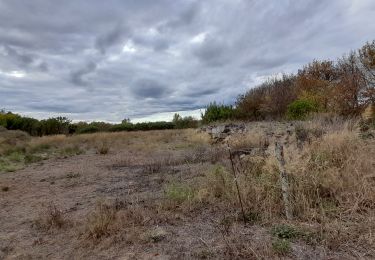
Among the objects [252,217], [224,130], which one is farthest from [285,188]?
[224,130]

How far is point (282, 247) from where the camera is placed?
134 inches

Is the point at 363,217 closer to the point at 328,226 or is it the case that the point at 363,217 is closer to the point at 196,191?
the point at 328,226

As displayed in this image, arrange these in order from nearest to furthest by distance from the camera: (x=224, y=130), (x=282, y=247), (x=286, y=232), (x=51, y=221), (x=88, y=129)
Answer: (x=282, y=247) → (x=286, y=232) → (x=51, y=221) → (x=224, y=130) → (x=88, y=129)

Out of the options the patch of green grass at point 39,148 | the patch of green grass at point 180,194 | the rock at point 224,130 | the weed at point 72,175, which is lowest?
the weed at point 72,175

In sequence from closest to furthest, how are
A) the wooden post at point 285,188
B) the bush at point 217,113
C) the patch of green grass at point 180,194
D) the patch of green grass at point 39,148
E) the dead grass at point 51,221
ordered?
the wooden post at point 285,188
the dead grass at point 51,221
the patch of green grass at point 180,194
the patch of green grass at point 39,148
the bush at point 217,113

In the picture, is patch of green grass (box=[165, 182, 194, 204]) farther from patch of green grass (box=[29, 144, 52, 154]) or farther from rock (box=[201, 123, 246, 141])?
patch of green grass (box=[29, 144, 52, 154])

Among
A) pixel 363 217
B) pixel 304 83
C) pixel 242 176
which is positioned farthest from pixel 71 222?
pixel 304 83

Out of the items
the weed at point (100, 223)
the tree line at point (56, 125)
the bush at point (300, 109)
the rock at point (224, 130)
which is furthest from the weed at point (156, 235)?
the tree line at point (56, 125)

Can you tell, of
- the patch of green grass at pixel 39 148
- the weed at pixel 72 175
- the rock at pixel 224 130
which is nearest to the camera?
the weed at pixel 72 175

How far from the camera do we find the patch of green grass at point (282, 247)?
11.1ft

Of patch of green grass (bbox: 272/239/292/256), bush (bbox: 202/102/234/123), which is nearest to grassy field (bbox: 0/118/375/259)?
patch of green grass (bbox: 272/239/292/256)

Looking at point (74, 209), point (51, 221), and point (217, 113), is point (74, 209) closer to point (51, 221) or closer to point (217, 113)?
point (51, 221)

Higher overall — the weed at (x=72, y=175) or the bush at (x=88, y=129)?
the bush at (x=88, y=129)

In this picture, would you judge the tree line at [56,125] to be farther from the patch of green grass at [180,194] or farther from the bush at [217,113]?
the patch of green grass at [180,194]
